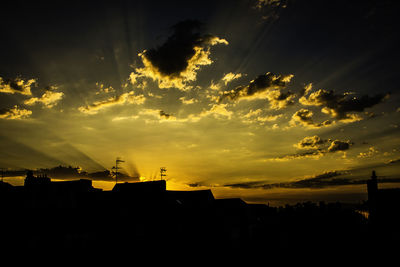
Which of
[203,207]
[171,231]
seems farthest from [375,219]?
[171,231]

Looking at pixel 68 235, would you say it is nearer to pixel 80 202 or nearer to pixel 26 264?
pixel 26 264

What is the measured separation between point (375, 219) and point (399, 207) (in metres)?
3.79

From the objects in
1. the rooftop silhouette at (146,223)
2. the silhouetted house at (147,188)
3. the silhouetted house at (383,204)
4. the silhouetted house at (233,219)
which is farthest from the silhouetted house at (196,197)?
the silhouetted house at (383,204)

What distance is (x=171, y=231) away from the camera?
33562 millimetres

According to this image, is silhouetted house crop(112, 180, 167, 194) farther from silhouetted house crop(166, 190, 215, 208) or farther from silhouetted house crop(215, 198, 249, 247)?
silhouetted house crop(215, 198, 249, 247)

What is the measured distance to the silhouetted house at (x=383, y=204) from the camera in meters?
34.6

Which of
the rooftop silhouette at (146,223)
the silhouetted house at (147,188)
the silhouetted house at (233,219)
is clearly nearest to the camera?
the rooftop silhouette at (146,223)

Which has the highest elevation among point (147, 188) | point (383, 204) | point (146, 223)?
point (147, 188)

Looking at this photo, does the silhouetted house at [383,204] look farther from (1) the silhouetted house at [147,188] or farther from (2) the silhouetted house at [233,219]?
(1) the silhouetted house at [147,188]

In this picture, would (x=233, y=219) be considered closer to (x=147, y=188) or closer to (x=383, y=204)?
(x=147, y=188)

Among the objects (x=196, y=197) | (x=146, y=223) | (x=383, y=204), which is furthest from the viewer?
(x=196, y=197)

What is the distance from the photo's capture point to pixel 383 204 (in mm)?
36656

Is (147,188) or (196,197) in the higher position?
(147,188)

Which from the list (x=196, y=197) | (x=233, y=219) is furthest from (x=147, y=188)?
(x=233, y=219)
